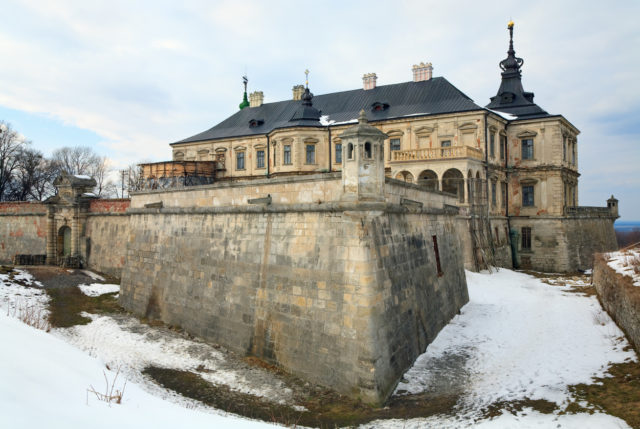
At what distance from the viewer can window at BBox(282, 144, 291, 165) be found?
33844 mm

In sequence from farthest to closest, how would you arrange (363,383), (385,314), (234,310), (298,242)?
(234,310), (298,242), (385,314), (363,383)

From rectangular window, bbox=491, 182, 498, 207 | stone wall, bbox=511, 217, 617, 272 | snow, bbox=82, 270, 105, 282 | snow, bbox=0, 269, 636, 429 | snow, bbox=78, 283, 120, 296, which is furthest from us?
stone wall, bbox=511, 217, 617, 272

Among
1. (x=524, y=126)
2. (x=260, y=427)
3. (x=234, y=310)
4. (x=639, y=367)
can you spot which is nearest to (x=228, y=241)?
(x=234, y=310)

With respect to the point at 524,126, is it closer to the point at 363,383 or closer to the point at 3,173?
the point at 363,383

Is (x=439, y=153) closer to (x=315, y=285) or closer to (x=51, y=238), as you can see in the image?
(x=315, y=285)

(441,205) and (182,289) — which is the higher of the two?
(441,205)

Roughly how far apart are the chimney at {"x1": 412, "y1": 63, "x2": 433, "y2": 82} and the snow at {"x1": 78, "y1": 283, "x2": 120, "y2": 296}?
2614cm

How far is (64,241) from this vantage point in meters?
27.3

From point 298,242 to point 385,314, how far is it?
3.05 m

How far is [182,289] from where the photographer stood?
15516 millimetres

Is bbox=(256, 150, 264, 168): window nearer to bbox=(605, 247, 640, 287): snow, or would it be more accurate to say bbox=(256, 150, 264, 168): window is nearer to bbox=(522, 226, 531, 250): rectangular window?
bbox=(522, 226, 531, 250): rectangular window

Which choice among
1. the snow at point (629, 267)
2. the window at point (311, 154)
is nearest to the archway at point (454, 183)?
the snow at point (629, 267)

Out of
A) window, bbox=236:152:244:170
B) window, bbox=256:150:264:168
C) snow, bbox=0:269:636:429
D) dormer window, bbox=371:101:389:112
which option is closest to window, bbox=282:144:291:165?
window, bbox=256:150:264:168

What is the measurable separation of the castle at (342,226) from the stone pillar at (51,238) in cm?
8
